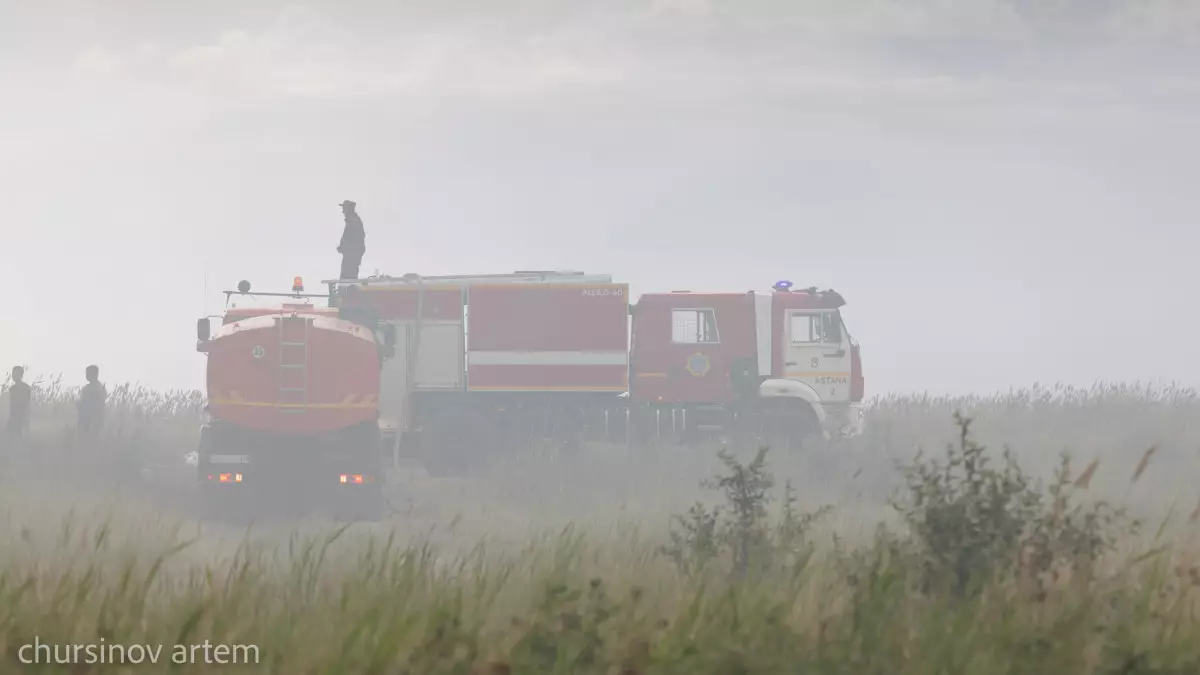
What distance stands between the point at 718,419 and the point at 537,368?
327 cm

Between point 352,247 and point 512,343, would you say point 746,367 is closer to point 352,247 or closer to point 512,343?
point 512,343

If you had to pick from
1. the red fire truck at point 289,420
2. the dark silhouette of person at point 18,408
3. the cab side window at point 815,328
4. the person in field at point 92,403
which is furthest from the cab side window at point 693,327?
the dark silhouette of person at point 18,408

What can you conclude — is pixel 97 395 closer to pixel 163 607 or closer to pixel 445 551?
pixel 445 551

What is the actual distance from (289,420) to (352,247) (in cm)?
599

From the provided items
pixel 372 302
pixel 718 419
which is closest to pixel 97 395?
pixel 372 302

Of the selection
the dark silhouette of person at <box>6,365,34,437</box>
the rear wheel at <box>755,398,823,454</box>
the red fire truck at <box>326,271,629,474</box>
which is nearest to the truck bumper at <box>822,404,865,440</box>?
the rear wheel at <box>755,398,823,454</box>

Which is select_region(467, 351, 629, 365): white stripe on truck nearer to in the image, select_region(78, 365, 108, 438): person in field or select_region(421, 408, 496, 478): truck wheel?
select_region(421, 408, 496, 478): truck wheel

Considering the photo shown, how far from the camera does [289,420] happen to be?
18766 millimetres

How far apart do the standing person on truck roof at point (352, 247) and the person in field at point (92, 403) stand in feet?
14.4

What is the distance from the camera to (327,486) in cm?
1869

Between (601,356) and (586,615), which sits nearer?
(586,615)

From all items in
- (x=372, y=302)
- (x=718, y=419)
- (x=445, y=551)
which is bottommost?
(x=445, y=551)

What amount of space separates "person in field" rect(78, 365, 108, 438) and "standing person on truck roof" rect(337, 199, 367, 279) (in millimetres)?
4376

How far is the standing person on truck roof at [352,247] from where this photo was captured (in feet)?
78.3
